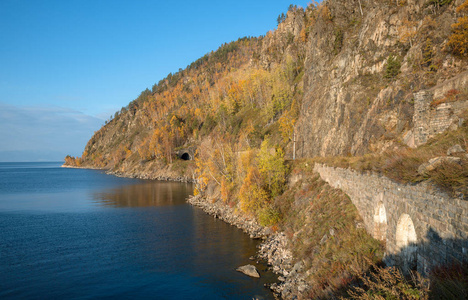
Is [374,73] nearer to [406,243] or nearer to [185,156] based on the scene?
[406,243]

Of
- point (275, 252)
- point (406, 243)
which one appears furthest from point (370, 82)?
point (406, 243)

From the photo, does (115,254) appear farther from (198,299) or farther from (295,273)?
(295,273)

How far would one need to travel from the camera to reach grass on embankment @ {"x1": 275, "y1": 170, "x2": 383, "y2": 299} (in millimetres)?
15699

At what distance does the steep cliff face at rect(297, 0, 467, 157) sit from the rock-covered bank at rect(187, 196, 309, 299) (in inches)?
634

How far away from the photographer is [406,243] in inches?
501

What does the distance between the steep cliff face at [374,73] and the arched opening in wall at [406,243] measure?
17.2 metres

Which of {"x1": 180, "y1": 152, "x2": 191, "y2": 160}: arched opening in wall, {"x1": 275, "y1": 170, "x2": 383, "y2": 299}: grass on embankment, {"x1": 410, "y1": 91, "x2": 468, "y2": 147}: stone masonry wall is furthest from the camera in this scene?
{"x1": 180, "y1": 152, "x2": 191, "y2": 160}: arched opening in wall

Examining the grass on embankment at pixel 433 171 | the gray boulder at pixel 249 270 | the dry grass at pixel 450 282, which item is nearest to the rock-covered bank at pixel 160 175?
the gray boulder at pixel 249 270

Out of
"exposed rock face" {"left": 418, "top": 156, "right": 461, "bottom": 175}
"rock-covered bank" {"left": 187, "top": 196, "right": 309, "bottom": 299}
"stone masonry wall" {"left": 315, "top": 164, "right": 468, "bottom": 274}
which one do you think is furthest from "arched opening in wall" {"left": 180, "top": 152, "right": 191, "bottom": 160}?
"exposed rock face" {"left": 418, "top": 156, "right": 461, "bottom": 175}

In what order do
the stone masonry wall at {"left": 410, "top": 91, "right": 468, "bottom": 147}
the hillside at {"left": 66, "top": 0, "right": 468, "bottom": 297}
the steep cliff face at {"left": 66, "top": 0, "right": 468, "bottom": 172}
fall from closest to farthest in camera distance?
the hillside at {"left": 66, "top": 0, "right": 468, "bottom": 297}, the stone masonry wall at {"left": 410, "top": 91, "right": 468, "bottom": 147}, the steep cliff face at {"left": 66, "top": 0, "right": 468, "bottom": 172}

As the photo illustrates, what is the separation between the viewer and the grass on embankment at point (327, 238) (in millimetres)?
15699

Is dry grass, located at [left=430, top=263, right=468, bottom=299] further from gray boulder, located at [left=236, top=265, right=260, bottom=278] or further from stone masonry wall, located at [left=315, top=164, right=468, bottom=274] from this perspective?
gray boulder, located at [left=236, top=265, right=260, bottom=278]

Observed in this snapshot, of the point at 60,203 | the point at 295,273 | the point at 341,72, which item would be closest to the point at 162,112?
the point at 60,203

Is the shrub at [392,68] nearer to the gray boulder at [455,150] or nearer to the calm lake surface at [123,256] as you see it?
the gray boulder at [455,150]
